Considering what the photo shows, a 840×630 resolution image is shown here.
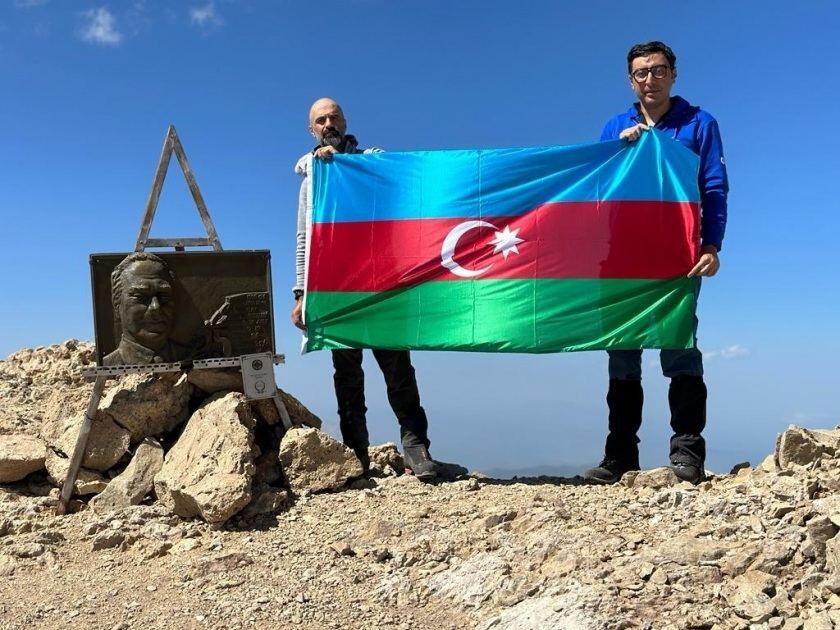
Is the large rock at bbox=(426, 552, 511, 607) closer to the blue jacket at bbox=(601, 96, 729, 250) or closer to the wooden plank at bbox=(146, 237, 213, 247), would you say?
the blue jacket at bbox=(601, 96, 729, 250)

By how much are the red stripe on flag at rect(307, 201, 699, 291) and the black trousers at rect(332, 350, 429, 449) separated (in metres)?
0.69

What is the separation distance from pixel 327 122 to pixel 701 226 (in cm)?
350

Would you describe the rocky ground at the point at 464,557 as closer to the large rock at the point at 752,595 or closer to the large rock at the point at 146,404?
the large rock at the point at 752,595

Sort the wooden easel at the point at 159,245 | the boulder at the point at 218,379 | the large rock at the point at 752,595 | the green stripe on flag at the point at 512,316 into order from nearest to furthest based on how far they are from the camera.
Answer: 1. the large rock at the point at 752,595
2. the green stripe on flag at the point at 512,316
3. the wooden easel at the point at 159,245
4. the boulder at the point at 218,379

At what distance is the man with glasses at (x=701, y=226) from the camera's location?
605 centimetres

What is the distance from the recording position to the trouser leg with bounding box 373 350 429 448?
668 centimetres

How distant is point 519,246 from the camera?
650 centimetres

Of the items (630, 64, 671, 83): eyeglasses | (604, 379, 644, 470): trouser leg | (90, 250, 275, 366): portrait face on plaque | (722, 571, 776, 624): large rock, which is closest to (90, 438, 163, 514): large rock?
(90, 250, 275, 366): portrait face on plaque

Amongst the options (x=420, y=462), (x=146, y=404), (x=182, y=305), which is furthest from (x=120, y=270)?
(x=420, y=462)

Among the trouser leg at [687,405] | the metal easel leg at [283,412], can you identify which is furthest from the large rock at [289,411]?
the trouser leg at [687,405]

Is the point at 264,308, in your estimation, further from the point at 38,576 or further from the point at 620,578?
the point at 620,578

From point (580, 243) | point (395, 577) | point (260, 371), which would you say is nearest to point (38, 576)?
point (260, 371)

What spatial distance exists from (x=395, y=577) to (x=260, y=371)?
8.31ft

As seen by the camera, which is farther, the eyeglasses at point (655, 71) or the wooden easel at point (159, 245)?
the wooden easel at point (159, 245)
